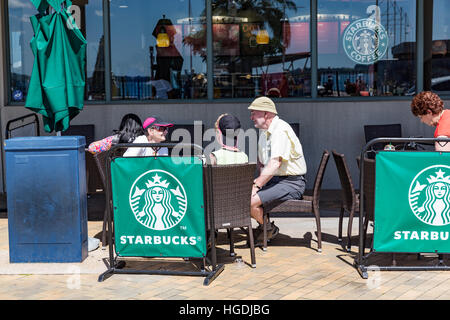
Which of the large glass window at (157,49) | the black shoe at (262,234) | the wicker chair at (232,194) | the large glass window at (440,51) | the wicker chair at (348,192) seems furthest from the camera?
the large glass window at (157,49)

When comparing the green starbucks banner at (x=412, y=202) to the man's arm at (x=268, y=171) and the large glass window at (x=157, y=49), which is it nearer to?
the man's arm at (x=268, y=171)

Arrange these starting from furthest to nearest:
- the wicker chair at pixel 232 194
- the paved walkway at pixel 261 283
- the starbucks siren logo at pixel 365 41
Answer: the starbucks siren logo at pixel 365 41
the wicker chair at pixel 232 194
the paved walkway at pixel 261 283

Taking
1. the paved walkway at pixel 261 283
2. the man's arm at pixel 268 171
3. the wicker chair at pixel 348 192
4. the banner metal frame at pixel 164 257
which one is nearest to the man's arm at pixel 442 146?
the wicker chair at pixel 348 192

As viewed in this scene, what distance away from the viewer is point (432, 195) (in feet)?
15.8

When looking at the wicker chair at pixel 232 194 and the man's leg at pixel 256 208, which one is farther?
the man's leg at pixel 256 208

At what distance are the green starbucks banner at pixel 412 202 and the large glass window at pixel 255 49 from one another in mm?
4830

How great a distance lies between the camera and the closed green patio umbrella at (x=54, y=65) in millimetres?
5621

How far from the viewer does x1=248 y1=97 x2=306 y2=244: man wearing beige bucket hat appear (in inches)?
221

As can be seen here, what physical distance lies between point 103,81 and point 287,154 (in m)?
5.04

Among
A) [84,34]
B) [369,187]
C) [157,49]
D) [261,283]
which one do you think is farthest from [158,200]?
[84,34]

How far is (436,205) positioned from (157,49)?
6167 millimetres

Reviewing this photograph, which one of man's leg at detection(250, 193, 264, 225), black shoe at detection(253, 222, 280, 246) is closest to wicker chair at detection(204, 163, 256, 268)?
man's leg at detection(250, 193, 264, 225)

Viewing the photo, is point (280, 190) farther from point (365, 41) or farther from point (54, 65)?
point (365, 41)

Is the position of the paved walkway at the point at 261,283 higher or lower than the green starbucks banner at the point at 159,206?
lower
